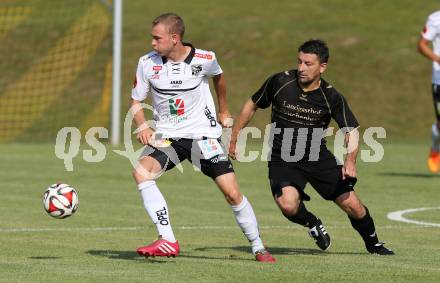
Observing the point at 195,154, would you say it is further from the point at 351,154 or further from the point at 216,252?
the point at 351,154

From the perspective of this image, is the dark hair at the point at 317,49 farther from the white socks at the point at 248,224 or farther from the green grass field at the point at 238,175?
the green grass field at the point at 238,175

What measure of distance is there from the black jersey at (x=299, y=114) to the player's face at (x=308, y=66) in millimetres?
196

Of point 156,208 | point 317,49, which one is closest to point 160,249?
point 156,208

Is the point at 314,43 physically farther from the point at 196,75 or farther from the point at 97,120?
the point at 97,120

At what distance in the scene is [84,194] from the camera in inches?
695

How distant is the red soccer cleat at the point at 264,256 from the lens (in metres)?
10.6

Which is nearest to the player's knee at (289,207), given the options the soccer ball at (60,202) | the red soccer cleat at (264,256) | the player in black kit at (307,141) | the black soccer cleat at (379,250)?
the player in black kit at (307,141)

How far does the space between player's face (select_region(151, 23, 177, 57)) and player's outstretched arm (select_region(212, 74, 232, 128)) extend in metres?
0.65

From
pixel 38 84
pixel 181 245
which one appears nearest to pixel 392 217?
pixel 181 245

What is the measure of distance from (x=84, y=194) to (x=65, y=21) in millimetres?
26283

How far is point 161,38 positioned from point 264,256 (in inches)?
84.3

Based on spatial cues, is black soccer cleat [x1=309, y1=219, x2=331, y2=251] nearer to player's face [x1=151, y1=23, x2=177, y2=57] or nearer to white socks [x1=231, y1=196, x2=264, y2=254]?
white socks [x1=231, y1=196, x2=264, y2=254]

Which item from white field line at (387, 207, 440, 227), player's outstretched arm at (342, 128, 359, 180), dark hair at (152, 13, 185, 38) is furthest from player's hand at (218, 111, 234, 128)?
white field line at (387, 207, 440, 227)

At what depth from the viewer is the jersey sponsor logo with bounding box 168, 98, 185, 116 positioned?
11.0m
